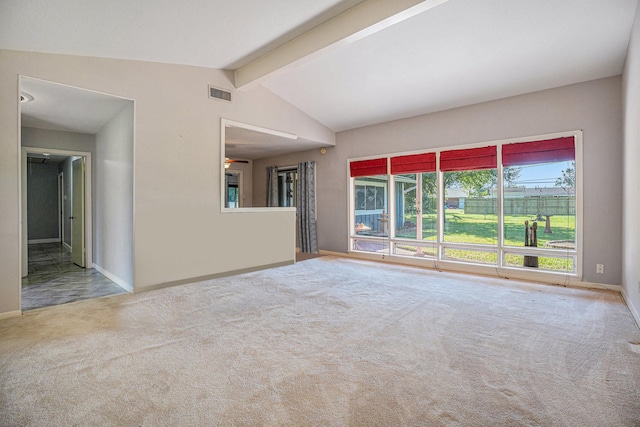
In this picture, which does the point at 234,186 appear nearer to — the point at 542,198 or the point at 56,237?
the point at 56,237

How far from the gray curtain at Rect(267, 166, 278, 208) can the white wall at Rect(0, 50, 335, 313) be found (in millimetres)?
2582

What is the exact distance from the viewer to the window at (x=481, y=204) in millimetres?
4367

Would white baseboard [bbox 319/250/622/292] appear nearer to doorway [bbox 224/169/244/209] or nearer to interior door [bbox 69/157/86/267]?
doorway [bbox 224/169/244/209]

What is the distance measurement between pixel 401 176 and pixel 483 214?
5.13ft

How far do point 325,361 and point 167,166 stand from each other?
3267 mm

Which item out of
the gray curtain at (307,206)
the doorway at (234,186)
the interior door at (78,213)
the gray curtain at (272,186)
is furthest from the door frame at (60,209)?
the gray curtain at (307,206)

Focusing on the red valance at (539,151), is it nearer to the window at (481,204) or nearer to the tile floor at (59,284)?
the window at (481,204)

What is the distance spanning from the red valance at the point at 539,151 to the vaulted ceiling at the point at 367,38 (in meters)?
0.73

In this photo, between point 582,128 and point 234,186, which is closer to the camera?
point 582,128

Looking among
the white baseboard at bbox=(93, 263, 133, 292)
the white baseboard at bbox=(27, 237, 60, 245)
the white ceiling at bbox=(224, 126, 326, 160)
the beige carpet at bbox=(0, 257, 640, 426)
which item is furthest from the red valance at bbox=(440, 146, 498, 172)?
the white baseboard at bbox=(27, 237, 60, 245)

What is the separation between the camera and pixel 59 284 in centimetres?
430

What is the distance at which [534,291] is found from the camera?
397cm

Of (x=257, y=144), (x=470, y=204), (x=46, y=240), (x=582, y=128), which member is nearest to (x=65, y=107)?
(x=257, y=144)

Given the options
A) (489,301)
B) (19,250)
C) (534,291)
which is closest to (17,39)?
(19,250)
